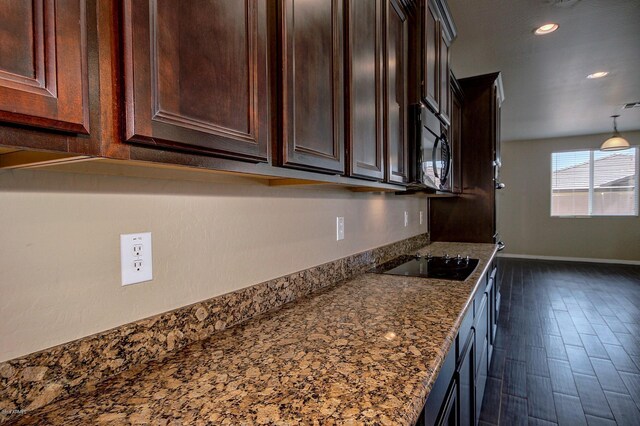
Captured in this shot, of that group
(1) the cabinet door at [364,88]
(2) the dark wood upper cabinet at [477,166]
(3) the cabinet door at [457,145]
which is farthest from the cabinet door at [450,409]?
(2) the dark wood upper cabinet at [477,166]

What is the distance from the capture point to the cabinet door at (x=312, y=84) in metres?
0.85

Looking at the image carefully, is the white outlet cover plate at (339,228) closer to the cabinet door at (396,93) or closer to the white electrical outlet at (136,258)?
the cabinet door at (396,93)

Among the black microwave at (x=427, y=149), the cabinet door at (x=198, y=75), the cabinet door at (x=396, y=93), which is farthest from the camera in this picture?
the black microwave at (x=427, y=149)

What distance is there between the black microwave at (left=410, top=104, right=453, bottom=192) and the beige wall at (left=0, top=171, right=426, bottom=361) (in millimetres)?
651

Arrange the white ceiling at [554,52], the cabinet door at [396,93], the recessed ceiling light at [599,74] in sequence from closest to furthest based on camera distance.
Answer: the cabinet door at [396,93] → the white ceiling at [554,52] → the recessed ceiling light at [599,74]

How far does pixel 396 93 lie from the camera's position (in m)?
1.55

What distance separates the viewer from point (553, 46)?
2947mm

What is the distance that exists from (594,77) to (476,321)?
348cm

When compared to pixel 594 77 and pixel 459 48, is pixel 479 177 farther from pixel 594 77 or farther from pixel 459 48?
pixel 594 77

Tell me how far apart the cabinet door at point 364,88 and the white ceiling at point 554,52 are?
1.46 m

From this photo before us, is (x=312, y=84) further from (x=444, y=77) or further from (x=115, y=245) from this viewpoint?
(x=444, y=77)

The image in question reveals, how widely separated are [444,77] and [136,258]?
2003 millimetres

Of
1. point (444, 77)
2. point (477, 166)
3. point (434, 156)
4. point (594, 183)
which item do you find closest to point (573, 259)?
point (594, 183)

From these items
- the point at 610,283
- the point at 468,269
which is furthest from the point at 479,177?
the point at 610,283
